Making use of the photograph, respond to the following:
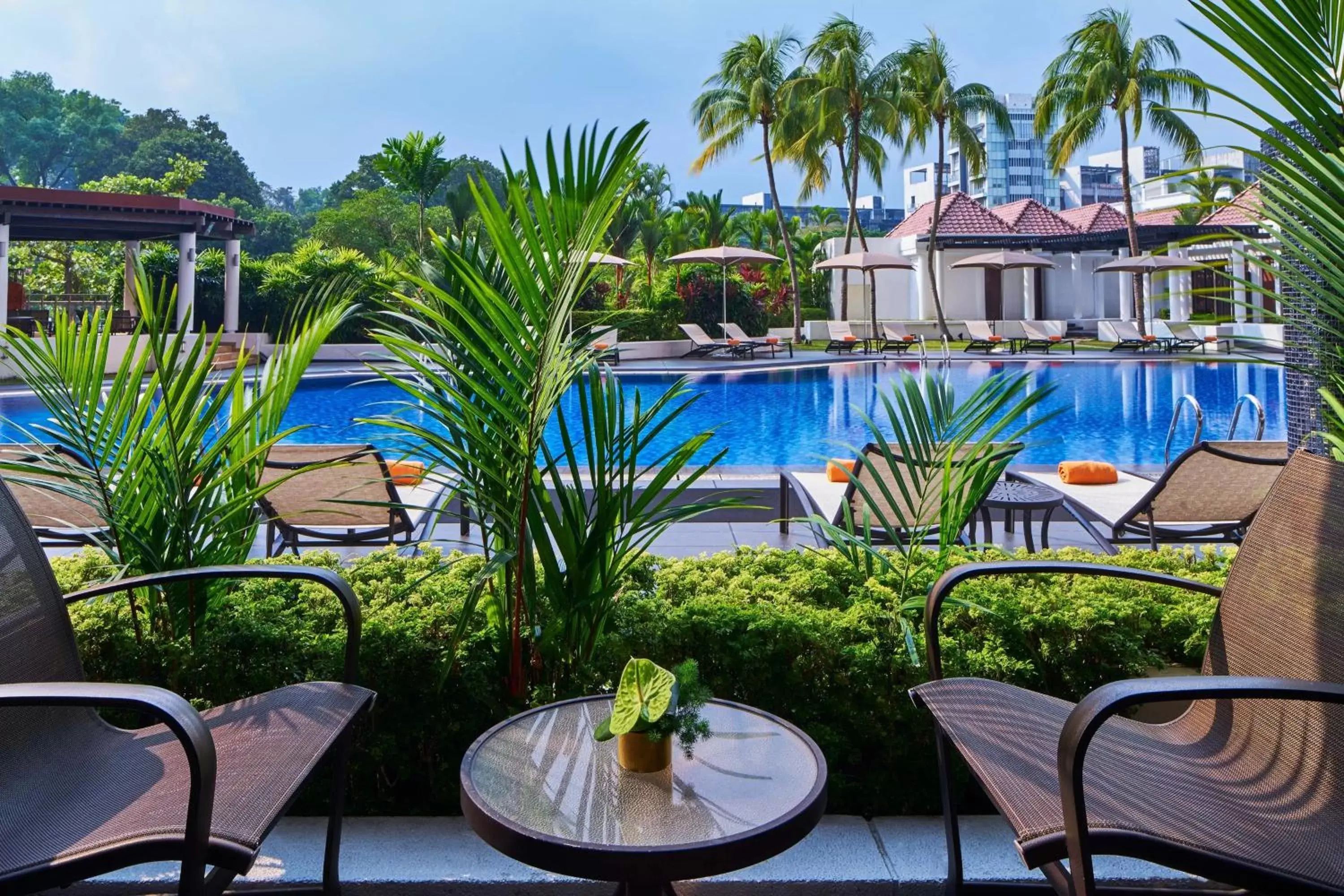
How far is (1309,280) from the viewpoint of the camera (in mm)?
2203

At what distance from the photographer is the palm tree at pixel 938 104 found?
2769cm

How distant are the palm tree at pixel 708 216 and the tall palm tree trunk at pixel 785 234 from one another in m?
6.03

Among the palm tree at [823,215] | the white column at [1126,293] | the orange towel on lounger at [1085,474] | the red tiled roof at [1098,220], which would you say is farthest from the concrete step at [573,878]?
the palm tree at [823,215]

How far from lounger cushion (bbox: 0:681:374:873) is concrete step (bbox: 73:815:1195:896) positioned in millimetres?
340

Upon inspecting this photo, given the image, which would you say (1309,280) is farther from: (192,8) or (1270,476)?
(192,8)

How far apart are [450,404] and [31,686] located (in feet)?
3.34

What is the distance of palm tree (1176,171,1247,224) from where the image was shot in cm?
179

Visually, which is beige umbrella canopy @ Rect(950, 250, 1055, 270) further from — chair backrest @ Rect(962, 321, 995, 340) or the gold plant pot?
the gold plant pot

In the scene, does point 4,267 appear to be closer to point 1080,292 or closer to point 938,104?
point 938,104

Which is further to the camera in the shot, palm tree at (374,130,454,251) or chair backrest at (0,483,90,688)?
palm tree at (374,130,454,251)

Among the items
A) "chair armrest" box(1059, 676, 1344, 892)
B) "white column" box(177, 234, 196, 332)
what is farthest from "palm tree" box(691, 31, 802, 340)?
"chair armrest" box(1059, 676, 1344, 892)

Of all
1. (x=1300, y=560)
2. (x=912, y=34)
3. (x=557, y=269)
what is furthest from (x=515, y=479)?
(x=912, y=34)

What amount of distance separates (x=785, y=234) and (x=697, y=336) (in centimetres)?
695

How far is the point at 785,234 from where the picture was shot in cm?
2848
